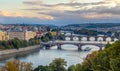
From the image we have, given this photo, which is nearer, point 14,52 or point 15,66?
point 15,66

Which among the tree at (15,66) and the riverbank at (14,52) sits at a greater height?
the tree at (15,66)

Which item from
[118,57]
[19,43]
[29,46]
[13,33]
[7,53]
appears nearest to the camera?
[118,57]

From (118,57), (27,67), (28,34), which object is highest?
(118,57)

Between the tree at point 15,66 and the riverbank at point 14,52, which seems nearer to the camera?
the tree at point 15,66

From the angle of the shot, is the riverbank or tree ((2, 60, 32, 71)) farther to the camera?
the riverbank

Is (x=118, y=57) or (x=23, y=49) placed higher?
(x=118, y=57)

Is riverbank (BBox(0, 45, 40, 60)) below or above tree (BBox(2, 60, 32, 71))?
below

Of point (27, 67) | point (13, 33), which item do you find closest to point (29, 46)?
point (13, 33)

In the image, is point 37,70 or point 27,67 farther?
point 37,70

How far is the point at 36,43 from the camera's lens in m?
35.9

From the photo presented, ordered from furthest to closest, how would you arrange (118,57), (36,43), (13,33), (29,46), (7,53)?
(13,33), (36,43), (29,46), (7,53), (118,57)

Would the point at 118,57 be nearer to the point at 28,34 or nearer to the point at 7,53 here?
the point at 7,53

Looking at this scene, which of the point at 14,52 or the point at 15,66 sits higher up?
the point at 15,66

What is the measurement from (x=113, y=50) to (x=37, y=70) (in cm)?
509
